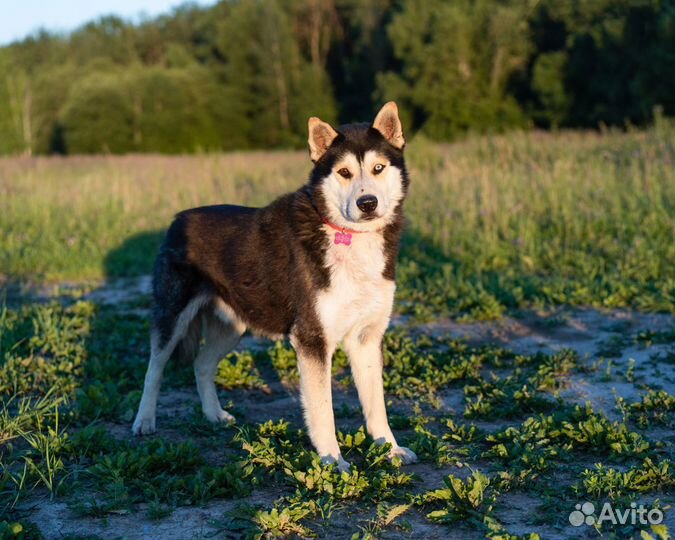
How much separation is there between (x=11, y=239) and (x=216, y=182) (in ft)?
16.2

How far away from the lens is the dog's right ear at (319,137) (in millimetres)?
4055

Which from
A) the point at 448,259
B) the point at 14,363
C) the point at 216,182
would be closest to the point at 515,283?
the point at 448,259

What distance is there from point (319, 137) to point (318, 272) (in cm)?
79

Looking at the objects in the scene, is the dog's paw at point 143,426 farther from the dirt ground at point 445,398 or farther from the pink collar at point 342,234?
the pink collar at point 342,234

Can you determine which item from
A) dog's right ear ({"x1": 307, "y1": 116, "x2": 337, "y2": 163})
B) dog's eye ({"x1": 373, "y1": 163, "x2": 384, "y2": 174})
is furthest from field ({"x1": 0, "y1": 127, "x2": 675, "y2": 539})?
dog's right ear ({"x1": 307, "y1": 116, "x2": 337, "y2": 163})

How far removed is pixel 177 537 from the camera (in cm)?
305

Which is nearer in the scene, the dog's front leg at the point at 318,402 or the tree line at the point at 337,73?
the dog's front leg at the point at 318,402

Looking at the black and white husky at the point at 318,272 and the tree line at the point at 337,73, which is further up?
the tree line at the point at 337,73

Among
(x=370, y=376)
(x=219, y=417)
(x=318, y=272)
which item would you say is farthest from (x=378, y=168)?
(x=219, y=417)

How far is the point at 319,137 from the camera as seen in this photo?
13.5 feet

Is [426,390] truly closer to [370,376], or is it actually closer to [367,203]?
[370,376]

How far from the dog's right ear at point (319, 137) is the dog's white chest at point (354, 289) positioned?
547mm

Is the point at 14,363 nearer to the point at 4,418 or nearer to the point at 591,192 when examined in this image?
the point at 4,418

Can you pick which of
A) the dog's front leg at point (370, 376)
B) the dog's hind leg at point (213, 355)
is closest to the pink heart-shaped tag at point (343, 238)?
the dog's front leg at point (370, 376)
